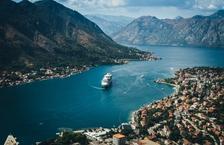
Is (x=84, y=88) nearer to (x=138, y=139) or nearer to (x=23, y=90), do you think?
(x=23, y=90)

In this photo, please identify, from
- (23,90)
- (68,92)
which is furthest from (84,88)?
(23,90)

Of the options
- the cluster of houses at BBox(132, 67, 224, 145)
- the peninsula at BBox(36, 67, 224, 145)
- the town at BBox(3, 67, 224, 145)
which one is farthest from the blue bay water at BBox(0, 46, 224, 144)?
the cluster of houses at BBox(132, 67, 224, 145)

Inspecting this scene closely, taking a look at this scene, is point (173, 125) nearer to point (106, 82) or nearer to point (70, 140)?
point (70, 140)

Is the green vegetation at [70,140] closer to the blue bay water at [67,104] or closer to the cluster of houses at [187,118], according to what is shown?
the blue bay water at [67,104]

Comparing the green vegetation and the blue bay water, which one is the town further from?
the blue bay water

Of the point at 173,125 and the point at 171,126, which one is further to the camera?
the point at 173,125

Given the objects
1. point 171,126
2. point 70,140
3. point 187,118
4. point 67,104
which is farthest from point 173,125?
point 67,104

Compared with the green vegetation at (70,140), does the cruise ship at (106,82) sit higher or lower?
higher

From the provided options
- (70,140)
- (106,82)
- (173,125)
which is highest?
(106,82)

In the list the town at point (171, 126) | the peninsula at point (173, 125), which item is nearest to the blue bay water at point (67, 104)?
the town at point (171, 126)
